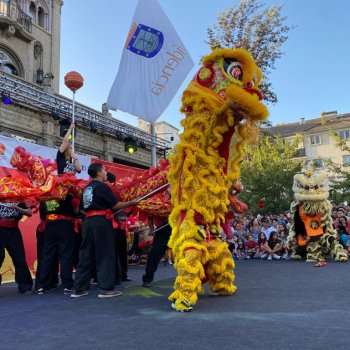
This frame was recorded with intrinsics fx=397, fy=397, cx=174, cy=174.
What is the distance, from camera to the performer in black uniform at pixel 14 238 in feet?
16.0

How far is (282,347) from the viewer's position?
7.31ft

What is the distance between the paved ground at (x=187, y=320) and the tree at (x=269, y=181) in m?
16.1

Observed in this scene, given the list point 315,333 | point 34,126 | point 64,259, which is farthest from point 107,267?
point 34,126

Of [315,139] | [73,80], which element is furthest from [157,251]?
[315,139]

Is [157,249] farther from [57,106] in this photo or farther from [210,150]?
[57,106]

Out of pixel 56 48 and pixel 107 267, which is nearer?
pixel 107 267

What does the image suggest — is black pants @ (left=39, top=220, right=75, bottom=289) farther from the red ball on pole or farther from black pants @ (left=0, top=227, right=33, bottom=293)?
the red ball on pole

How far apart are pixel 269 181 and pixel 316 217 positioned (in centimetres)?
1292

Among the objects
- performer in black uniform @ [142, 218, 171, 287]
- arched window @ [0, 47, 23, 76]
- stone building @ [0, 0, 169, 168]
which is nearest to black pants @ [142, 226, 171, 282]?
performer in black uniform @ [142, 218, 171, 287]

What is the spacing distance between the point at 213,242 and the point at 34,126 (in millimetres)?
12091

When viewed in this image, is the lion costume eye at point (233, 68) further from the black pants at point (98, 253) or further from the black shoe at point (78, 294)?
the black shoe at point (78, 294)

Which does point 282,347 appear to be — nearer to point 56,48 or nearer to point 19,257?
point 19,257

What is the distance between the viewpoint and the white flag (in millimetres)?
6238

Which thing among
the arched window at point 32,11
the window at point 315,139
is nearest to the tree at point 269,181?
the arched window at point 32,11
